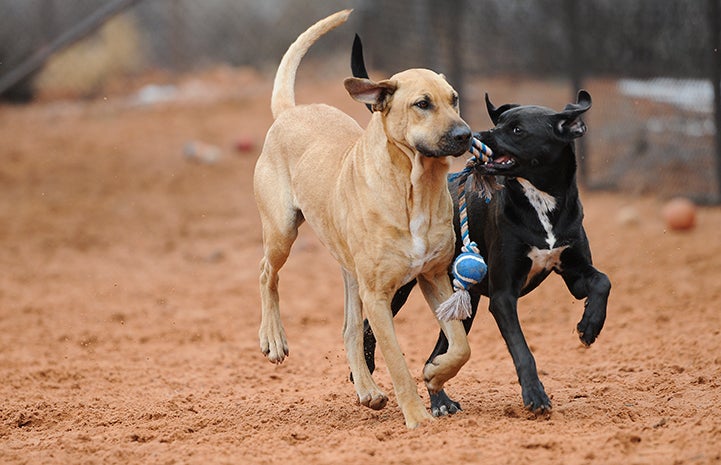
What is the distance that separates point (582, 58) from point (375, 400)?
25.1 feet

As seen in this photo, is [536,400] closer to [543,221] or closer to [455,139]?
[543,221]

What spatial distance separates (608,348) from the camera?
7430 millimetres

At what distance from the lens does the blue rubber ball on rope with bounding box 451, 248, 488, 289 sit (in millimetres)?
5340

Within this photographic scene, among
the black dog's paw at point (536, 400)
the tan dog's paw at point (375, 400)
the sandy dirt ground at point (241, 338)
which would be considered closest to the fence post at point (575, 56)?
the sandy dirt ground at point (241, 338)

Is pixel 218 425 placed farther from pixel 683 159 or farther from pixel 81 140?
pixel 81 140

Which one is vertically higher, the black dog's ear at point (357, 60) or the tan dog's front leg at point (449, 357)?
the black dog's ear at point (357, 60)

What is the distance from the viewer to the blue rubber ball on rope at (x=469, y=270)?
210 inches

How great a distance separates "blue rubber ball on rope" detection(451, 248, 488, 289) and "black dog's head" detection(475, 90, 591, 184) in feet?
1.49

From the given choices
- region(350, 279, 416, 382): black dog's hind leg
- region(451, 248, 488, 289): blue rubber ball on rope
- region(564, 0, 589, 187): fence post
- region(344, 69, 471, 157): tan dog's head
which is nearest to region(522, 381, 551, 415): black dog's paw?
region(451, 248, 488, 289): blue rubber ball on rope

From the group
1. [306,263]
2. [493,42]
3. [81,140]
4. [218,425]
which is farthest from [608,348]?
[81,140]

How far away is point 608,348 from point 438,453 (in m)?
3.21

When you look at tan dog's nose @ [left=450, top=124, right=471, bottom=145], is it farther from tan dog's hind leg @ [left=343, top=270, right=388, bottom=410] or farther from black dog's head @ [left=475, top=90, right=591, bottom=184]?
tan dog's hind leg @ [left=343, top=270, right=388, bottom=410]

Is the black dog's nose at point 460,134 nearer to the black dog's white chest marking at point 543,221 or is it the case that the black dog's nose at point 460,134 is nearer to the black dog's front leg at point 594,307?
the black dog's white chest marking at point 543,221

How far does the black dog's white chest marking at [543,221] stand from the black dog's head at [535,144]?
71 mm
